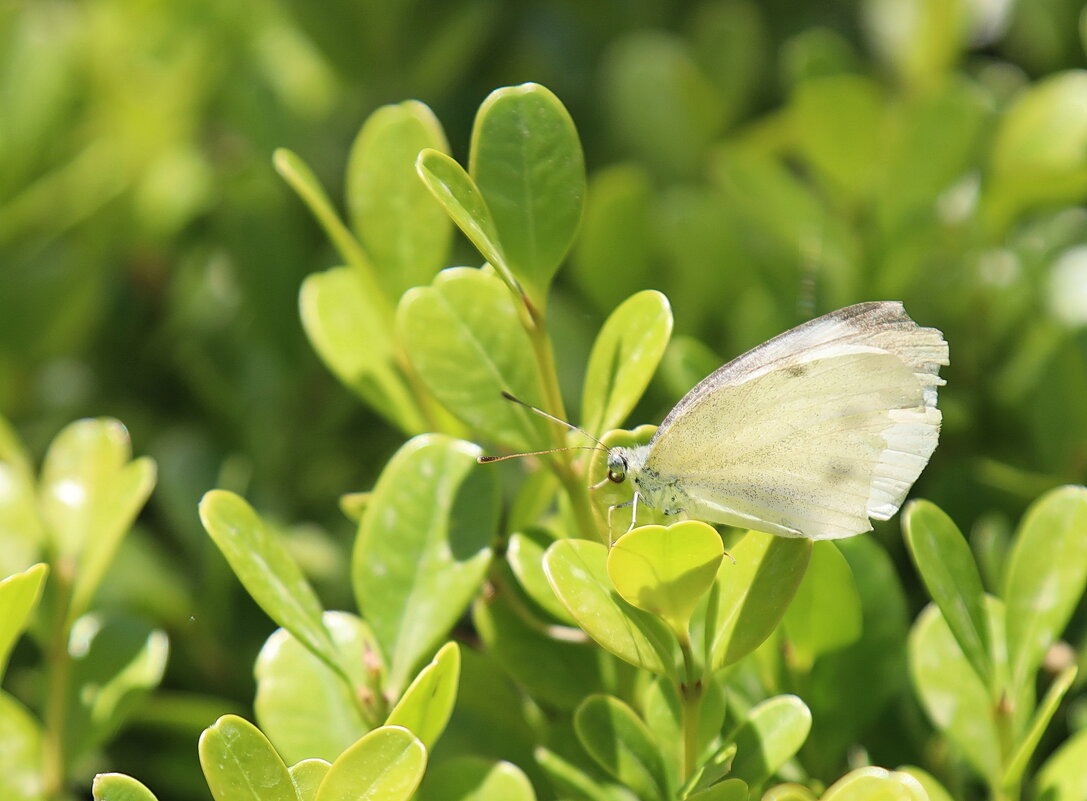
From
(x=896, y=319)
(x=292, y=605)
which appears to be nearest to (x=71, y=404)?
(x=292, y=605)

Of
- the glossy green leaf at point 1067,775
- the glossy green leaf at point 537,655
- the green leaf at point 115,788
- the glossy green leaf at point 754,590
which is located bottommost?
the glossy green leaf at point 1067,775

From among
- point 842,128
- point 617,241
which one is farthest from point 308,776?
point 842,128

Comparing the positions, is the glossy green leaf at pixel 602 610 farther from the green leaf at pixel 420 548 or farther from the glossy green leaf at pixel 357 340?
the glossy green leaf at pixel 357 340

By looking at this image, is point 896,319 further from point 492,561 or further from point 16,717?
point 16,717

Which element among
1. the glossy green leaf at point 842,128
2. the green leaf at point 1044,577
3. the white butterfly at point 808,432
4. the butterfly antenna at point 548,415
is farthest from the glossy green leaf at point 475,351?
the glossy green leaf at point 842,128

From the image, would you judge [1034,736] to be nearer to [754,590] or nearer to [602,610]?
[754,590]

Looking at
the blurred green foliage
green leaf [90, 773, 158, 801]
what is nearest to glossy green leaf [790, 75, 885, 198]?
the blurred green foliage
